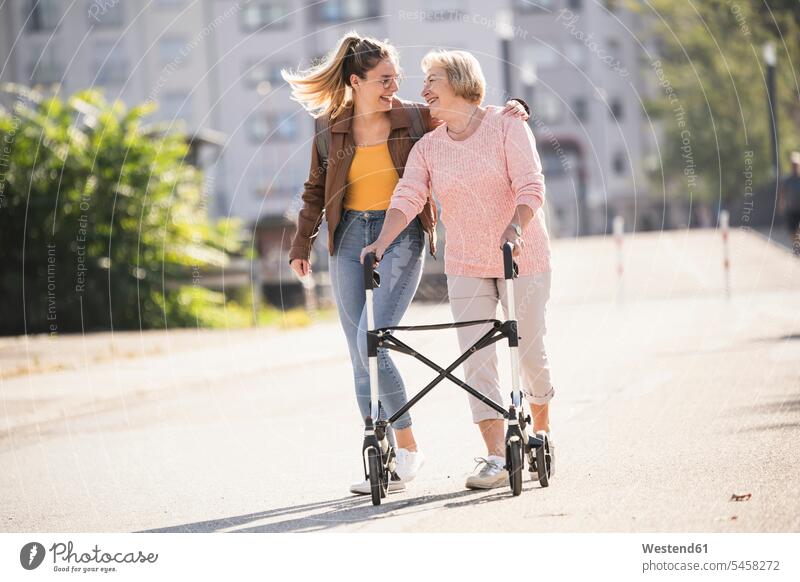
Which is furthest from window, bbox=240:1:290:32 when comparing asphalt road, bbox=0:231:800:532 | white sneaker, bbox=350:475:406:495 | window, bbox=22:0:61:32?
white sneaker, bbox=350:475:406:495

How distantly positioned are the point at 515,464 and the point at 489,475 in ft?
1.08

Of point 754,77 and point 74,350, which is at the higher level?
point 754,77

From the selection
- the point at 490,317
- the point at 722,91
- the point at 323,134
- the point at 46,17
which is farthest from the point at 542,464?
the point at 46,17

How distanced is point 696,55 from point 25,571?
155ft

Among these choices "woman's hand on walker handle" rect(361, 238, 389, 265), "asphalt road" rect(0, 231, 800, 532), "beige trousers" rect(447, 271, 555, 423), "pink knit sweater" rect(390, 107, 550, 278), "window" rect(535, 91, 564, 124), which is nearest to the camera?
"asphalt road" rect(0, 231, 800, 532)

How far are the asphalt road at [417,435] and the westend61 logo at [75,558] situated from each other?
1.80 ft

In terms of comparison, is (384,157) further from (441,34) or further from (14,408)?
(441,34)

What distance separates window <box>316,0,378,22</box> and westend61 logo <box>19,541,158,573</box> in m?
54.2

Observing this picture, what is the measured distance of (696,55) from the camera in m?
49.8

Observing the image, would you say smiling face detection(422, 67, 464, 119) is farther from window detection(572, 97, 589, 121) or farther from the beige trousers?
window detection(572, 97, 589, 121)

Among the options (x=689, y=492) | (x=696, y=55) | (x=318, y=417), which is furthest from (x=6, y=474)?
(x=696, y=55)

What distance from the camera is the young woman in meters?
6.38

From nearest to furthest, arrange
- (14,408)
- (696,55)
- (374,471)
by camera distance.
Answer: (374,471) < (14,408) < (696,55)

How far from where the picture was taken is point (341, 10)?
5959 centimetres
